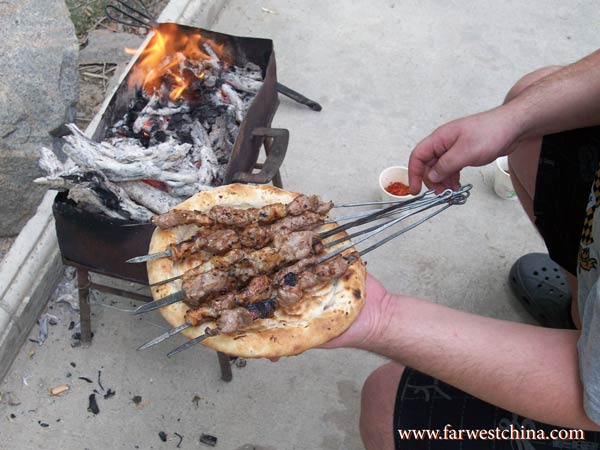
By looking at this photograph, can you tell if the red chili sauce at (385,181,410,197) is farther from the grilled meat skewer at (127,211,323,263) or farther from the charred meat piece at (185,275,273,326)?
the charred meat piece at (185,275,273,326)

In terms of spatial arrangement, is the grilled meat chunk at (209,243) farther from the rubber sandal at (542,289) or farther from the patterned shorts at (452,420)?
the rubber sandal at (542,289)

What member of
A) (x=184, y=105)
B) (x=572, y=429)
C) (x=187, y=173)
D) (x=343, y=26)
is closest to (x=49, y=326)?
(x=187, y=173)

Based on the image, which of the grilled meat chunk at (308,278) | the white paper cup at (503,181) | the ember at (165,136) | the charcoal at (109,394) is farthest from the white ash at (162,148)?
the white paper cup at (503,181)

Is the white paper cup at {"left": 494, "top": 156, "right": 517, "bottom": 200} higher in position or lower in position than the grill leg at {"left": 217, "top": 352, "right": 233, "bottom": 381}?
higher

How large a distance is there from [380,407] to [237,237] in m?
0.97

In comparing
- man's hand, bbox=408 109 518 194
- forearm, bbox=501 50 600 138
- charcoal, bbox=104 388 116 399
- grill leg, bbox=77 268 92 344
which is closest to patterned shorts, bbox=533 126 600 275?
forearm, bbox=501 50 600 138

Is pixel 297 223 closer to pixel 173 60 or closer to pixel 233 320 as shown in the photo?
pixel 233 320

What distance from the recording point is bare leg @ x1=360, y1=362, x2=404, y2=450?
7.78 ft

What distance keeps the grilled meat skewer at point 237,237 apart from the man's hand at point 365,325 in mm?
418

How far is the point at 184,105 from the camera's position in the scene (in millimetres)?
3420

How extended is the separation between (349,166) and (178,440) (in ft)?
7.87

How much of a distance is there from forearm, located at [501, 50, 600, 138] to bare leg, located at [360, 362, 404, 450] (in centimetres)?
135

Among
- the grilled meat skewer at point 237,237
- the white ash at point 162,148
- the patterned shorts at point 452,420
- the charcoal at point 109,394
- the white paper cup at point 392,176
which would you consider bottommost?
the charcoal at point 109,394

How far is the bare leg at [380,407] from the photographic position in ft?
7.78
